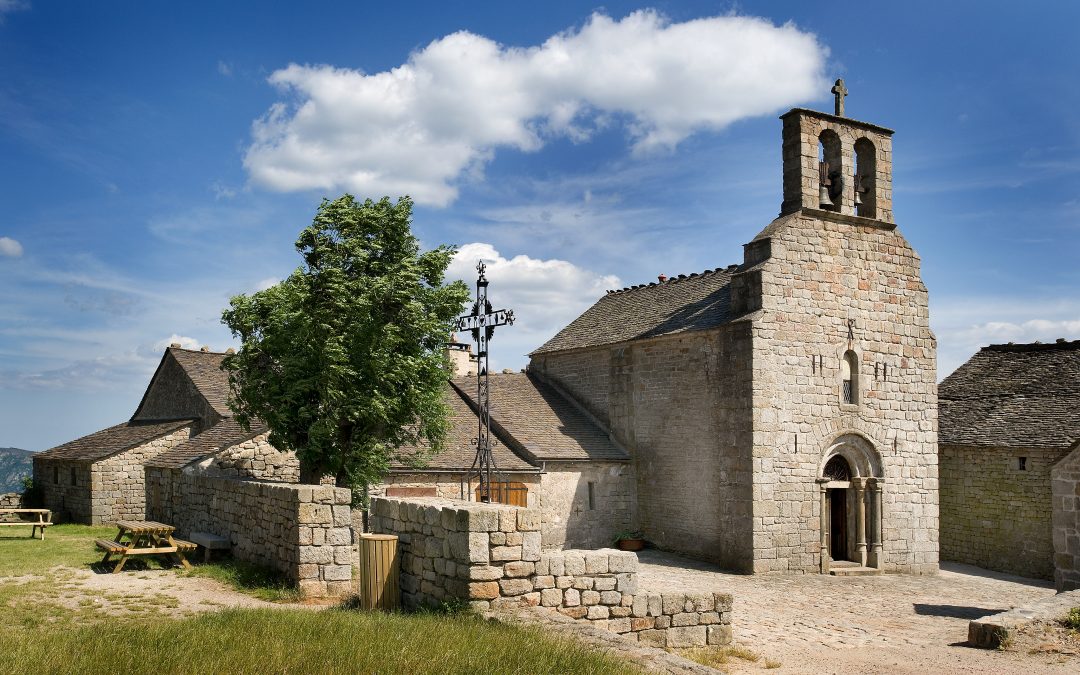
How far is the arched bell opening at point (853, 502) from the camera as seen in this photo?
21.7 m

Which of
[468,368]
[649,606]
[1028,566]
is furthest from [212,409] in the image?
[1028,566]

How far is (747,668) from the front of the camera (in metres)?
11.3

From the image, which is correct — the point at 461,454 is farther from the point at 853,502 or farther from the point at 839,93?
the point at 839,93

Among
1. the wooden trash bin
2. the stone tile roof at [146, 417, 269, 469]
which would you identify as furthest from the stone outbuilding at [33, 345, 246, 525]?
the wooden trash bin

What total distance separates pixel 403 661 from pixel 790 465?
14.8 m

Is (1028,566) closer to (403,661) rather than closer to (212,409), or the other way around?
(403,661)

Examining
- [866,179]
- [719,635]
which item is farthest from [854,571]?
[719,635]

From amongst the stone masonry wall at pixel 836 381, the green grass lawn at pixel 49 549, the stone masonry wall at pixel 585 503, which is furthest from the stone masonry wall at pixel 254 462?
the stone masonry wall at pixel 836 381

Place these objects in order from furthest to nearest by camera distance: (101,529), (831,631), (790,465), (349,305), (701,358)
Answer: (101,529) < (701,358) < (790,465) < (349,305) < (831,631)

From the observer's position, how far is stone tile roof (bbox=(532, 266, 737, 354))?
23375 millimetres

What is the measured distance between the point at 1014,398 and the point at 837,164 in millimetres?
9857

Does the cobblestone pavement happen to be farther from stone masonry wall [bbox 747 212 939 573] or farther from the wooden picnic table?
the wooden picnic table

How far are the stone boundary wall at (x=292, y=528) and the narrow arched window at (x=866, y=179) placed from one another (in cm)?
1582

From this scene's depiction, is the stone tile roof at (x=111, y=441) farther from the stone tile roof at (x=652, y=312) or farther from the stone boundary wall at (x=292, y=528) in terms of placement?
the stone tile roof at (x=652, y=312)
